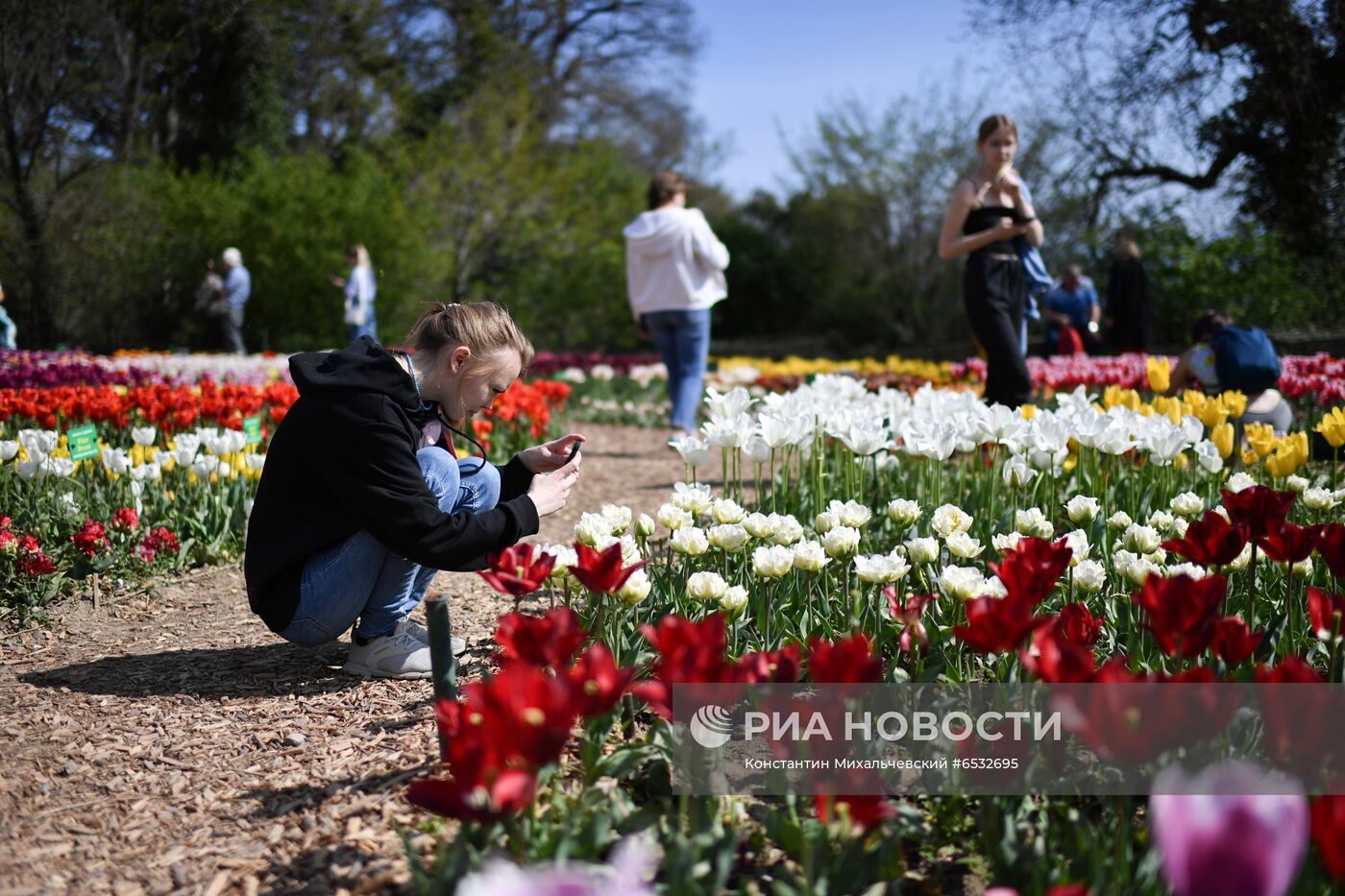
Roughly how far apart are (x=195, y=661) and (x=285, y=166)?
16637 mm

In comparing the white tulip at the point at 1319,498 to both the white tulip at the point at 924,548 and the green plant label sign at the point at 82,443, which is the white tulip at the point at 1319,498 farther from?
the green plant label sign at the point at 82,443

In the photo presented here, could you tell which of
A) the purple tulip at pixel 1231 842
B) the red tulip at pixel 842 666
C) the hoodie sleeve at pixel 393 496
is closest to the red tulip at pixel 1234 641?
the red tulip at pixel 842 666

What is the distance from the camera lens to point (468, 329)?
2529mm

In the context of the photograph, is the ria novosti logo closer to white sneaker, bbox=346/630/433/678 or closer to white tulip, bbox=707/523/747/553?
white tulip, bbox=707/523/747/553

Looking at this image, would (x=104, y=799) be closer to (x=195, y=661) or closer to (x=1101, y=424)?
(x=195, y=661)

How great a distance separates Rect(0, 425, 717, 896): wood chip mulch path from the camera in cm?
180

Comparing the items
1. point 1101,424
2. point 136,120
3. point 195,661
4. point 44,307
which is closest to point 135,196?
point 44,307

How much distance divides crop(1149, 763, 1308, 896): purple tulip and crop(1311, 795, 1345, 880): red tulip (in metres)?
0.18

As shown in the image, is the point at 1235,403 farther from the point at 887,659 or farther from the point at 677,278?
the point at 677,278

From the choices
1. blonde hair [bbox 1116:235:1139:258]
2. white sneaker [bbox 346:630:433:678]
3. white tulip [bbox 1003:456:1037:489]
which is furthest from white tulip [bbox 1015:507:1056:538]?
blonde hair [bbox 1116:235:1139:258]

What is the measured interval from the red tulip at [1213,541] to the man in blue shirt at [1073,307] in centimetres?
943

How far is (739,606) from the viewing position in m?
2.16

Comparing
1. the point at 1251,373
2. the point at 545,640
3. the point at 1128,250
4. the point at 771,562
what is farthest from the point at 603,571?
the point at 1128,250

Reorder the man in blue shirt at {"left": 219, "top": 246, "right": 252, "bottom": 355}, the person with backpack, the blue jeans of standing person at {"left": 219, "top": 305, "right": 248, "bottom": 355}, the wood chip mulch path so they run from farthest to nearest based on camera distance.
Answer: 1. the blue jeans of standing person at {"left": 219, "top": 305, "right": 248, "bottom": 355}
2. the man in blue shirt at {"left": 219, "top": 246, "right": 252, "bottom": 355}
3. the person with backpack
4. the wood chip mulch path
